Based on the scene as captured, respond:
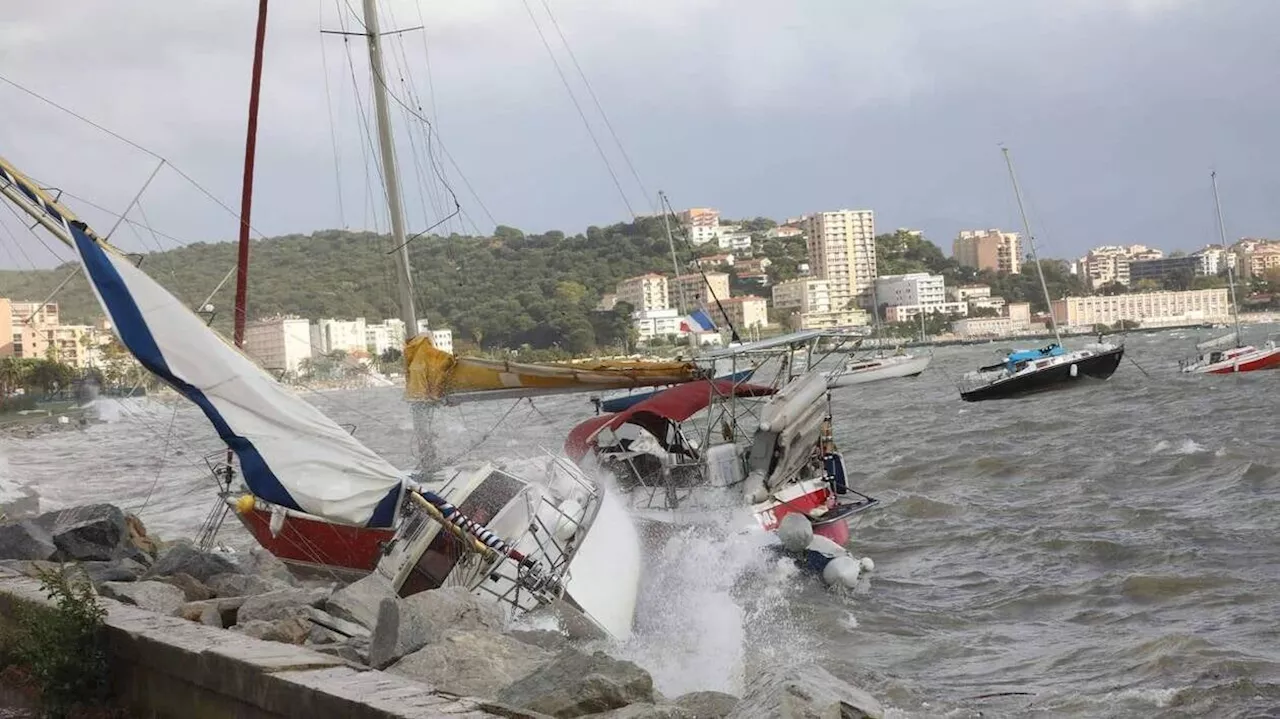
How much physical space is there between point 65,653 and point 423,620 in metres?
2.49

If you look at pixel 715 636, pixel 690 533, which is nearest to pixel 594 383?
pixel 690 533

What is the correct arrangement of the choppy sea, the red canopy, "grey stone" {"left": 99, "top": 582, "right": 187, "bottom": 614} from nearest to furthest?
"grey stone" {"left": 99, "top": 582, "right": 187, "bottom": 614}
the choppy sea
the red canopy

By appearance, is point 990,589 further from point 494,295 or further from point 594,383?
point 494,295

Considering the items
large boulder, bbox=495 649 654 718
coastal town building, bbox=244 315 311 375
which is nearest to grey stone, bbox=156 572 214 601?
coastal town building, bbox=244 315 311 375

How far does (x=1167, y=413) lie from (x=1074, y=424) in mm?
4750

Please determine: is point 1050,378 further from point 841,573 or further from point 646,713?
point 646,713

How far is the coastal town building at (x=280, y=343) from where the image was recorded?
17.5m

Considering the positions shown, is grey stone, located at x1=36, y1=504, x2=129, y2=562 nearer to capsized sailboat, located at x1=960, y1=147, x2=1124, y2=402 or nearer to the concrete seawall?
the concrete seawall

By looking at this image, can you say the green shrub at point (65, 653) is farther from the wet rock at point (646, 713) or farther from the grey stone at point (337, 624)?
the wet rock at point (646, 713)

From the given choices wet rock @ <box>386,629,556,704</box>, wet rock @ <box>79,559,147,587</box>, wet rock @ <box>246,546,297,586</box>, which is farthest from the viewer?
wet rock @ <box>246,546,297,586</box>

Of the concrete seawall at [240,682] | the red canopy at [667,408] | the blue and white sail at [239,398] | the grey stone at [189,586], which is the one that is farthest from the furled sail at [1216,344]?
the concrete seawall at [240,682]

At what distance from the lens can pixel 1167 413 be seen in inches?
1789

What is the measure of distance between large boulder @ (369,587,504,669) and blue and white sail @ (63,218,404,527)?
1.16m

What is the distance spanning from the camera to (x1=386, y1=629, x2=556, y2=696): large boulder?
28.3ft
